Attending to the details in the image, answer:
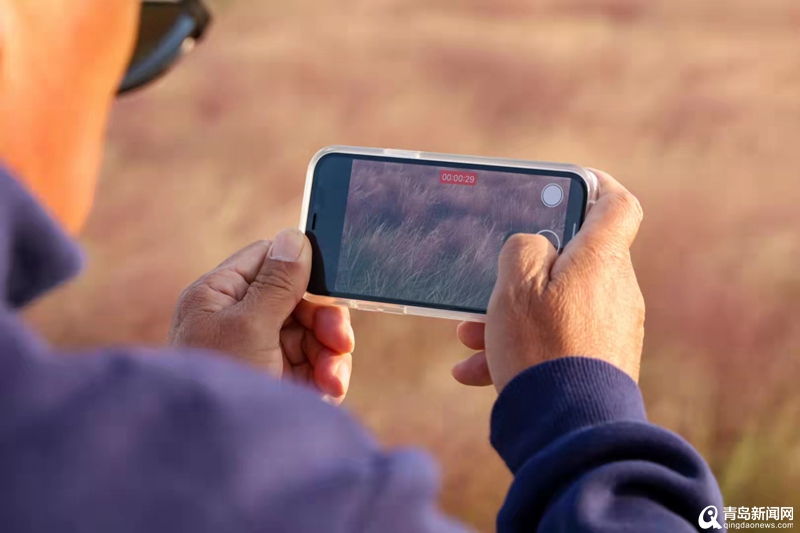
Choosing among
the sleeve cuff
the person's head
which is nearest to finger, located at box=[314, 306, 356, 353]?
the sleeve cuff

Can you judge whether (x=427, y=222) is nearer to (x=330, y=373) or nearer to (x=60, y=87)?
(x=330, y=373)

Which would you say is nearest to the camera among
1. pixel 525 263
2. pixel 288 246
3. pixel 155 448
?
pixel 155 448

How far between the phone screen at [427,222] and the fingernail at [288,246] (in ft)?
0.07

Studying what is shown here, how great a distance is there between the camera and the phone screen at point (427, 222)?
678 mm

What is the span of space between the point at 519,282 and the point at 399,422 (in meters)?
0.58

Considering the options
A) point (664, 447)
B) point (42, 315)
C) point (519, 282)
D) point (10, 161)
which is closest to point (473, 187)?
point (519, 282)

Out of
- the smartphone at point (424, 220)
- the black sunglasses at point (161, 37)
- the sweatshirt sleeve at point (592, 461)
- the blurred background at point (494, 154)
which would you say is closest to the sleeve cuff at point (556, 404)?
the sweatshirt sleeve at point (592, 461)

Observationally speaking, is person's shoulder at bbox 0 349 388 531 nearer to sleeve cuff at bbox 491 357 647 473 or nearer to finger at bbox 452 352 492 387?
sleeve cuff at bbox 491 357 647 473

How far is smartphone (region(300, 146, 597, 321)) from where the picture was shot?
68 cm

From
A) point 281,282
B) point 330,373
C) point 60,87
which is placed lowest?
point 330,373

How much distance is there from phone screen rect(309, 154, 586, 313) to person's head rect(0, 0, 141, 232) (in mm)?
334

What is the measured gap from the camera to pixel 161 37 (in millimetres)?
642

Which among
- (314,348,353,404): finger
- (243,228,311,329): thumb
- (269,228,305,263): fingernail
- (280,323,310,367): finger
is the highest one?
(269,228,305,263): fingernail

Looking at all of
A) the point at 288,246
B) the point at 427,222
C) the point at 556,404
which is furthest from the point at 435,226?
the point at 556,404
